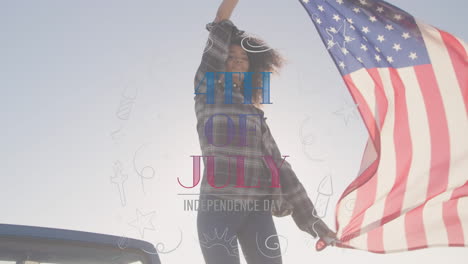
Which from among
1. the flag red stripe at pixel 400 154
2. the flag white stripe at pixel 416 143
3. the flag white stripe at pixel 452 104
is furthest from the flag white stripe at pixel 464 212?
the flag red stripe at pixel 400 154

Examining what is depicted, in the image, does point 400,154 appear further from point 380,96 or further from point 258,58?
point 258,58

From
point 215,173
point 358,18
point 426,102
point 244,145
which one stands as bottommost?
point 215,173

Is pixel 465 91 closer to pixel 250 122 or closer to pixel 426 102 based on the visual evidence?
pixel 426 102

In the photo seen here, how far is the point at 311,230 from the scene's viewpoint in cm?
223

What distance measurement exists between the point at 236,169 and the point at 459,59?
6.66 ft

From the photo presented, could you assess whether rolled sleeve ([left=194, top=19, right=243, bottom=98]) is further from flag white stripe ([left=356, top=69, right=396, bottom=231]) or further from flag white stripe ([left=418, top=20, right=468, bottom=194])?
flag white stripe ([left=418, top=20, right=468, bottom=194])

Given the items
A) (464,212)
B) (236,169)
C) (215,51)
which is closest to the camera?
(236,169)

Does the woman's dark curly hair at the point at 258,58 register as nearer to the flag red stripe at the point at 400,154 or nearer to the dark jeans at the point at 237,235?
the dark jeans at the point at 237,235

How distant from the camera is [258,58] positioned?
2.59 m

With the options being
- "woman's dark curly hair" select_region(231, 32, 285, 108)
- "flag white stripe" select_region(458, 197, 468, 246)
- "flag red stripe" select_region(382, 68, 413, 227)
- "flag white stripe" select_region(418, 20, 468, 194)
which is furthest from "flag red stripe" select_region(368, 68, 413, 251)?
"woman's dark curly hair" select_region(231, 32, 285, 108)

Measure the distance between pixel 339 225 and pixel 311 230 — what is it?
0.29m

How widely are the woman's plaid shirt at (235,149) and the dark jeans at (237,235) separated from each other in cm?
9

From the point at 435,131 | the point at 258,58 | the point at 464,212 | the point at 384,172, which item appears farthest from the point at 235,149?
the point at 464,212

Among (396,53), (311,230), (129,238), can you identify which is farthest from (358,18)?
(129,238)
